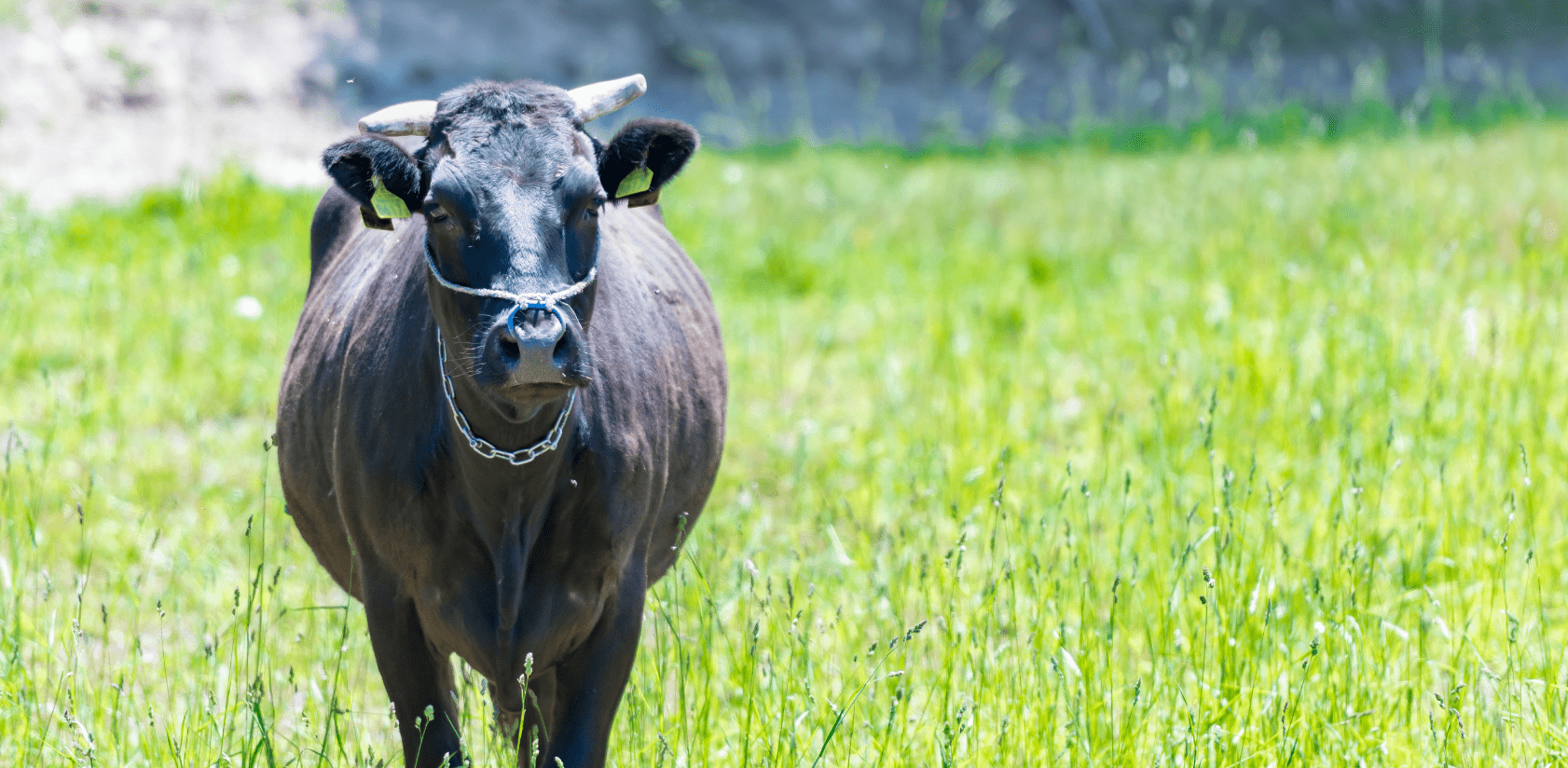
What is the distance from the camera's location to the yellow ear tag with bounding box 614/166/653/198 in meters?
3.17

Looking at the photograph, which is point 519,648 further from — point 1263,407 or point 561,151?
point 1263,407

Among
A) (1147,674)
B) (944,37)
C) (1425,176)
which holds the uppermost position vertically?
(944,37)

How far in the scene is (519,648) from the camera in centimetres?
300

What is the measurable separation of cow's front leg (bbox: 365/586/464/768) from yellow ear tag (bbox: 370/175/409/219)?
0.87 meters

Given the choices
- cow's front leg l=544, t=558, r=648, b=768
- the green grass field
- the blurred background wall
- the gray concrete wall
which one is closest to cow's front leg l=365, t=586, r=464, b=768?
the green grass field

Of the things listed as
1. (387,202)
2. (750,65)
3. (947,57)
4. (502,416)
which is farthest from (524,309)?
(947,57)

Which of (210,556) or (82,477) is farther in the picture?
(82,477)

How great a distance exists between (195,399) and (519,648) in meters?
3.88

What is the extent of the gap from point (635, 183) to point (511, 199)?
507 millimetres

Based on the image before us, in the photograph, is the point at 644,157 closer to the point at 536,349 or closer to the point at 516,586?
the point at 536,349

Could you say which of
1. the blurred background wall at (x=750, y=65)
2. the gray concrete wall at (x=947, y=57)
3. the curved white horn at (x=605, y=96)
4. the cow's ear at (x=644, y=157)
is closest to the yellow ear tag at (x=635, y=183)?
the cow's ear at (x=644, y=157)

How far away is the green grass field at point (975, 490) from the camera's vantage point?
3.35 m

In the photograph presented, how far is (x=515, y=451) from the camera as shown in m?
2.91

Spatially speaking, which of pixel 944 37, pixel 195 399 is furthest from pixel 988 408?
pixel 944 37
